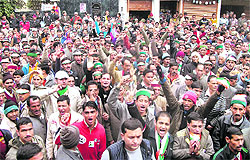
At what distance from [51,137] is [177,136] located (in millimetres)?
1926

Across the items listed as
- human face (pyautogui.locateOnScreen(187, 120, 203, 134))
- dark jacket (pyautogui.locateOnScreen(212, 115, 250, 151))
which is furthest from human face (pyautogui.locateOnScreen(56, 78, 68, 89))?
A: dark jacket (pyautogui.locateOnScreen(212, 115, 250, 151))

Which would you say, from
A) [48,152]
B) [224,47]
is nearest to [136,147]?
[48,152]

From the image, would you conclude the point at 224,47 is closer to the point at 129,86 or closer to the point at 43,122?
the point at 129,86

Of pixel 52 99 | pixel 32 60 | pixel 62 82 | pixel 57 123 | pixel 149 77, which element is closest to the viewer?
pixel 57 123

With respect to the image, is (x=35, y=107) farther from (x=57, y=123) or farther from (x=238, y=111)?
(x=238, y=111)

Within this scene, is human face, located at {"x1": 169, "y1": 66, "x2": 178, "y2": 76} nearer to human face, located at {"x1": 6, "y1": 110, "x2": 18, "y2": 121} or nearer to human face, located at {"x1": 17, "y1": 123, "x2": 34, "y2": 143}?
human face, located at {"x1": 6, "y1": 110, "x2": 18, "y2": 121}

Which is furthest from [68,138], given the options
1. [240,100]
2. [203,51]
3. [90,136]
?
[203,51]

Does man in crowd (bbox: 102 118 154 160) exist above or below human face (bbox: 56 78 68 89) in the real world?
below

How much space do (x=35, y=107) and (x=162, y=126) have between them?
2166mm

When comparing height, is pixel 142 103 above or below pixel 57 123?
above

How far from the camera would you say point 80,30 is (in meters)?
13.3

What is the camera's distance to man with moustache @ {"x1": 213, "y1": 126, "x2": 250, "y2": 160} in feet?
11.3

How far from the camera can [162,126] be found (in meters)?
3.59

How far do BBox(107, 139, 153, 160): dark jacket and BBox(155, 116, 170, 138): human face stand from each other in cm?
53
